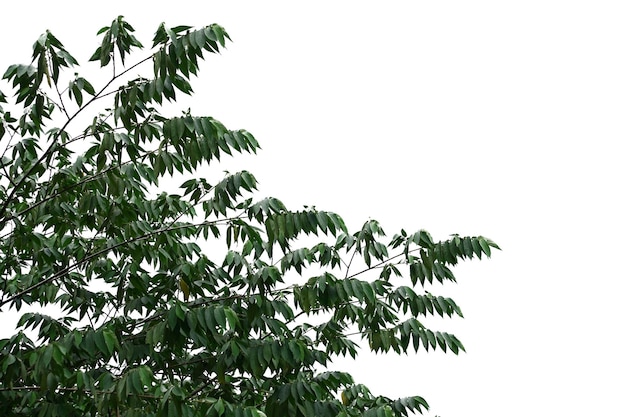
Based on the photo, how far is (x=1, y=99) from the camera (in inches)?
183

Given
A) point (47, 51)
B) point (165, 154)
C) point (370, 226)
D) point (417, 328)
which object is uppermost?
point (47, 51)

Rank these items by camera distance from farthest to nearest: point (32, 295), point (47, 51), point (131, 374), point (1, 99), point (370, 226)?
point (32, 295)
point (1, 99)
point (370, 226)
point (47, 51)
point (131, 374)

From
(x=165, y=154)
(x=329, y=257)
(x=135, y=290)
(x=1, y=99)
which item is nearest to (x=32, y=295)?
(x=135, y=290)

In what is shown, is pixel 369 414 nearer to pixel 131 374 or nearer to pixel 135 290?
pixel 131 374

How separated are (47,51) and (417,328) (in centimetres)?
253

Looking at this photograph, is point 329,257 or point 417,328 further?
point 417,328

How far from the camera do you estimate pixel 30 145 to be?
4.88 meters

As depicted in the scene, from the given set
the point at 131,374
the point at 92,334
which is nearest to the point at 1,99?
the point at 92,334

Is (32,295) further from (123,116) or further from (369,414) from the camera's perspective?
(369,414)

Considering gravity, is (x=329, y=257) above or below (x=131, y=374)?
above

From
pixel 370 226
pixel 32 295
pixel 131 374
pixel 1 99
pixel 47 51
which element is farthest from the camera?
pixel 32 295

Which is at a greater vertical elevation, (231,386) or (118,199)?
(118,199)

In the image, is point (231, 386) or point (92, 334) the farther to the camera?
point (231, 386)

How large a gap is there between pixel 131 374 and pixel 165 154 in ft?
3.86
